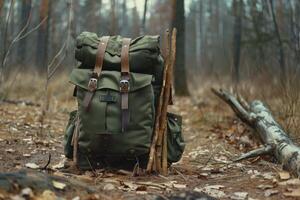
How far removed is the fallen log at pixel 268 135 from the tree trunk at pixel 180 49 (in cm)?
541

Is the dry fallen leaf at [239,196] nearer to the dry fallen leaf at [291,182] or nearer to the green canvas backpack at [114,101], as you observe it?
the dry fallen leaf at [291,182]

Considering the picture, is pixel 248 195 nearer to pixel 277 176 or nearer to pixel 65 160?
pixel 277 176

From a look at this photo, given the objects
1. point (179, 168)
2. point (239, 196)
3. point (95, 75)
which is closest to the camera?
point (239, 196)

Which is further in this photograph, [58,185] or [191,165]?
[191,165]

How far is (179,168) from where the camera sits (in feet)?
14.6

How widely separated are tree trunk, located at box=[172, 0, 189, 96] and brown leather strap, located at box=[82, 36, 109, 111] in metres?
8.60

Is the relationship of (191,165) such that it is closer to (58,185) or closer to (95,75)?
(95,75)

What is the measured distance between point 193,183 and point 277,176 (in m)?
0.65

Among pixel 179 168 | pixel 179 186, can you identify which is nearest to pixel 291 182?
pixel 179 186

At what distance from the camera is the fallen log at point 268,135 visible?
395 cm

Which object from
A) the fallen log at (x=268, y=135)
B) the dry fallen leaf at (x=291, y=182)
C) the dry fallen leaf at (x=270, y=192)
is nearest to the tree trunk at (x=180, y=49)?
the fallen log at (x=268, y=135)

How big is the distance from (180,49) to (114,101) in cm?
925

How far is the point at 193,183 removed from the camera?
3820mm

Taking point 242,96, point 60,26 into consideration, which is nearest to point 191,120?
point 242,96
